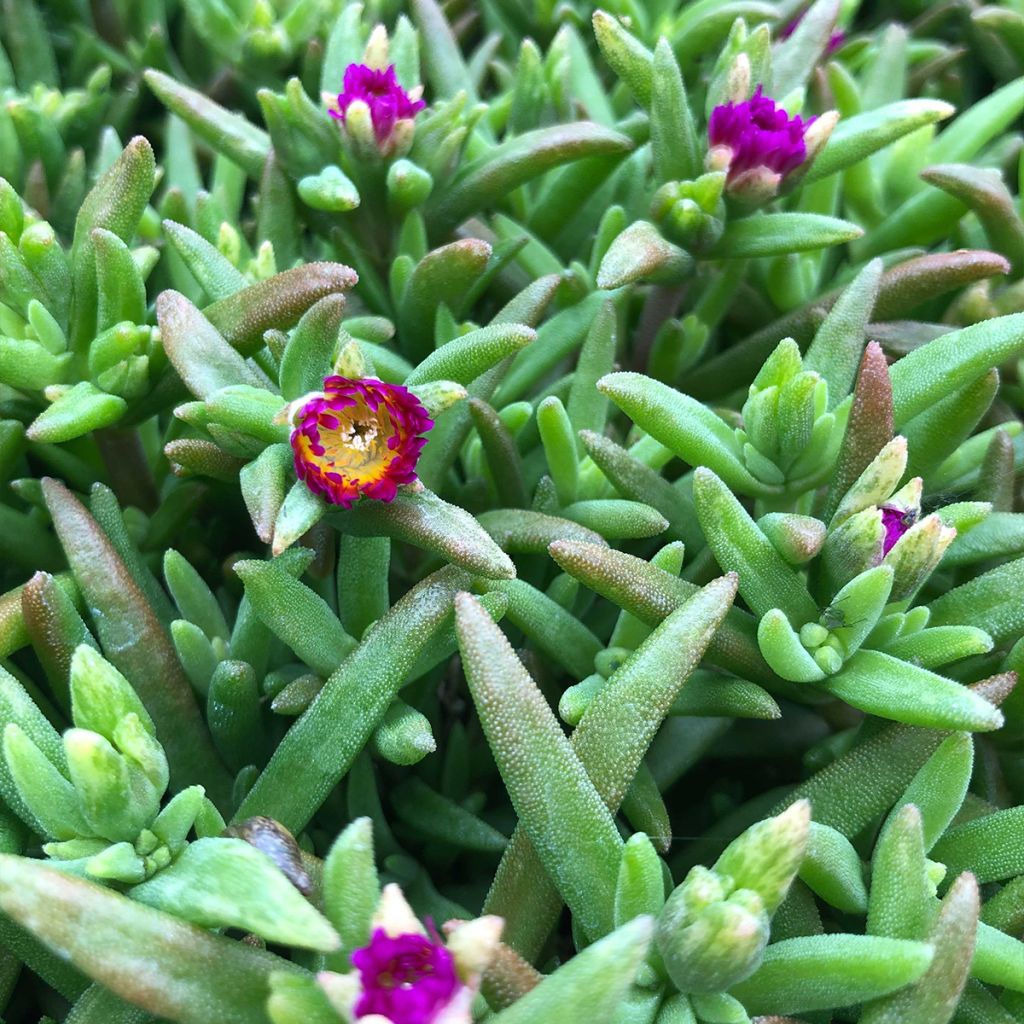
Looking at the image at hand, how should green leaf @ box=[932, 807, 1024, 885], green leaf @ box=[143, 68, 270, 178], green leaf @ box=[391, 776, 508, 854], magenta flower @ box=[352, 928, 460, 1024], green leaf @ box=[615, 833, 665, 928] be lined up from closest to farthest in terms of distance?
magenta flower @ box=[352, 928, 460, 1024]
green leaf @ box=[615, 833, 665, 928]
green leaf @ box=[932, 807, 1024, 885]
green leaf @ box=[391, 776, 508, 854]
green leaf @ box=[143, 68, 270, 178]

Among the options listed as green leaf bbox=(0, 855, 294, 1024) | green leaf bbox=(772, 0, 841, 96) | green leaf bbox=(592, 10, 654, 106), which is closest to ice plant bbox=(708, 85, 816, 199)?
green leaf bbox=(592, 10, 654, 106)

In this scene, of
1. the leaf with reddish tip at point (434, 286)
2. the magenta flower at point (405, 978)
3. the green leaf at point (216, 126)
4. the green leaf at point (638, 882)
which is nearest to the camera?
the magenta flower at point (405, 978)

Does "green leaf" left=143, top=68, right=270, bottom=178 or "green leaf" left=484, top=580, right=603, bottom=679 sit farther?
"green leaf" left=143, top=68, right=270, bottom=178

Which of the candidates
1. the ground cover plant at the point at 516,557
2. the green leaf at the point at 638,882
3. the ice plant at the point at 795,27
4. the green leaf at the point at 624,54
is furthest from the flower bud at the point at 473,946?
the ice plant at the point at 795,27

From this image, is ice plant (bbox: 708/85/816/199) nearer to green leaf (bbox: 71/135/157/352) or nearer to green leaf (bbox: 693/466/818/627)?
green leaf (bbox: 693/466/818/627)

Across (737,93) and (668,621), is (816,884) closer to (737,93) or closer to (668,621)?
(668,621)

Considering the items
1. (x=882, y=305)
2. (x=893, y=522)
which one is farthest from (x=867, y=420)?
(x=882, y=305)

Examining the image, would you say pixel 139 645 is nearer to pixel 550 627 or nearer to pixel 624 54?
pixel 550 627

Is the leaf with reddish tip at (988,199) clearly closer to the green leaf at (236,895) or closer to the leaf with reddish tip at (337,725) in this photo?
the leaf with reddish tip at (337,725)

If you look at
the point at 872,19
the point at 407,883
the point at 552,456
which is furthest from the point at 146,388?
the point at 872,19
